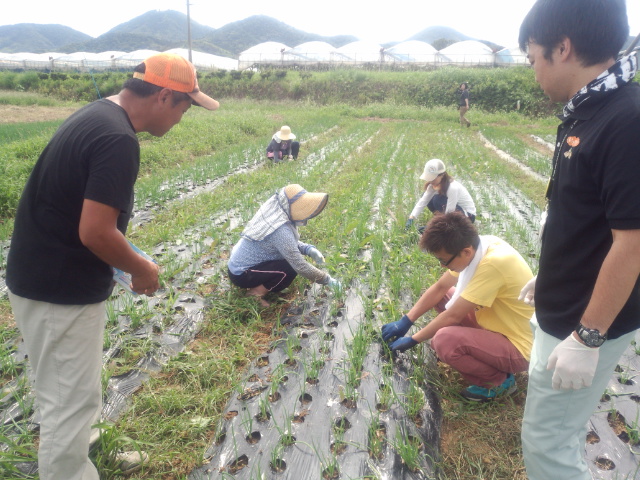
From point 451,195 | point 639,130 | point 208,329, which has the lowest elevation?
point 208,329

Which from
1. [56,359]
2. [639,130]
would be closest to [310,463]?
[56,359]

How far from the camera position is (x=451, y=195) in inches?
162

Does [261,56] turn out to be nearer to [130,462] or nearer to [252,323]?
[252,323]

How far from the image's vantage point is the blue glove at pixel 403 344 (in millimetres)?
2246

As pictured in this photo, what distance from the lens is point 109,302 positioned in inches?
109

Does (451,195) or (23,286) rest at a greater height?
(23,286)

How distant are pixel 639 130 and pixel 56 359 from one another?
176 centimetres

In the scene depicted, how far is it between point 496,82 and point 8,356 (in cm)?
2310

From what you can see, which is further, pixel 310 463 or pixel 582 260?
pixel 310 463

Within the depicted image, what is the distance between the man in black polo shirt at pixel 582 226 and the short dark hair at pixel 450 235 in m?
0.64

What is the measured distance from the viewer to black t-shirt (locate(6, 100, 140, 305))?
129 cm

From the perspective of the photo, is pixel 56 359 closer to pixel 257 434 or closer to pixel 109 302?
pixel 257 434

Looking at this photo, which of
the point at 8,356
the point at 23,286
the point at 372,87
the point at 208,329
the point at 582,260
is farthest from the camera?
the point at 372,87

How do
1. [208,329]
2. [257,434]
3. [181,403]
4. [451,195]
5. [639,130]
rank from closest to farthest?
1. [639,130]
2. [257,434]
3. [181,403]
4. [208,329]
5. [451,195]
